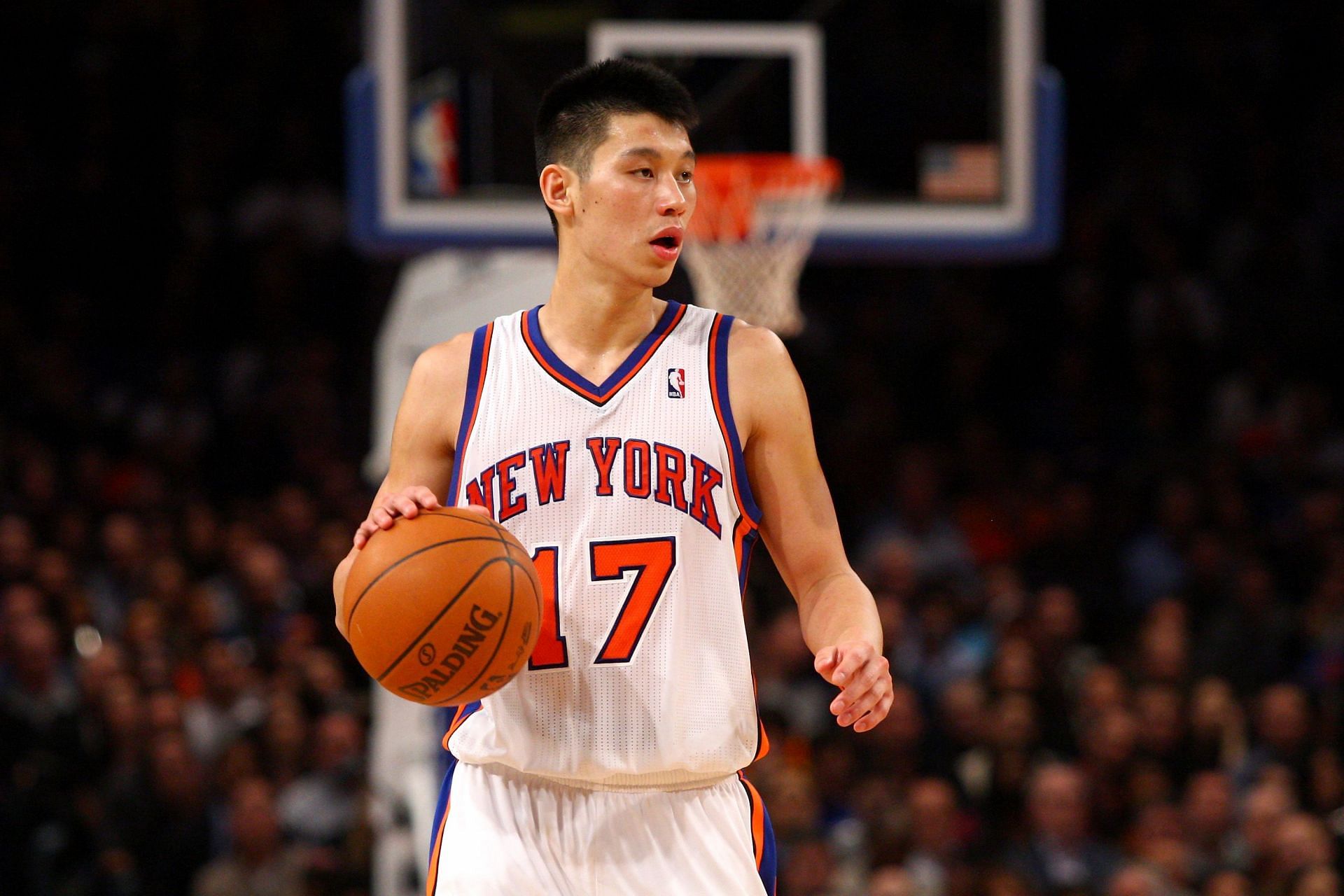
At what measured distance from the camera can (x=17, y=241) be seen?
11828mm

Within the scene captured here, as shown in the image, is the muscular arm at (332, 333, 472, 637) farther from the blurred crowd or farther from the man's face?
the blurred crowd

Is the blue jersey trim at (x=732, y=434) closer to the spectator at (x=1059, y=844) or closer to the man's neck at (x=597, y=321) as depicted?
the man's neck at (x=597, y=321)

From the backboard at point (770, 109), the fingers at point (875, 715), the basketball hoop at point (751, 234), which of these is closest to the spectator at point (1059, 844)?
the backboard at point (770, 109)

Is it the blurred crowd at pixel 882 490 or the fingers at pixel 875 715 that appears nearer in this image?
the fingers at pixel 875 715

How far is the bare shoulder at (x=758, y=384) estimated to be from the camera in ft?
11.0

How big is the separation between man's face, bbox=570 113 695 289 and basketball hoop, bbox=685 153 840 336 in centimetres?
246

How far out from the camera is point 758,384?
11.0 feet

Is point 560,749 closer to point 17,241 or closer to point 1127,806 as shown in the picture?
point 1127,806

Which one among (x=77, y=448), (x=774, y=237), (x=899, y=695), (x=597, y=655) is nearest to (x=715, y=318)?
(x=597, y=655)

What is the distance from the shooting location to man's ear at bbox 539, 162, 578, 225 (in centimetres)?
340

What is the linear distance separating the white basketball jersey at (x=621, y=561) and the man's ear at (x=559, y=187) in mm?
303

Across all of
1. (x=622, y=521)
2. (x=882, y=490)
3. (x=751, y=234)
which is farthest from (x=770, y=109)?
(x=882, y=490)

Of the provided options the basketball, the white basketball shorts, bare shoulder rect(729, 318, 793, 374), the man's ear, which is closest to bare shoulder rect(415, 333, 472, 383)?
the man's ear

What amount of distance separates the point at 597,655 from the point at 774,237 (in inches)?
126
